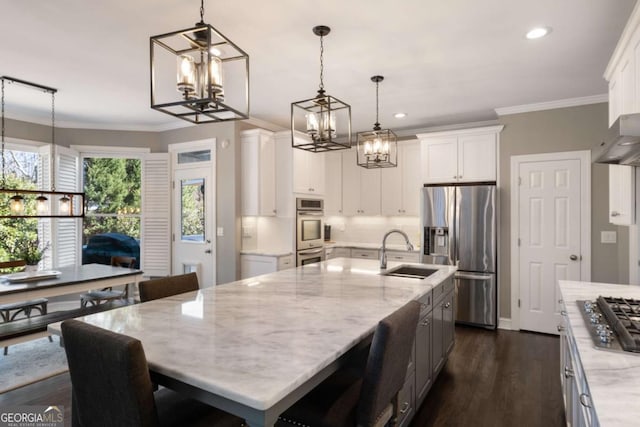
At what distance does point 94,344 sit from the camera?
123 cm

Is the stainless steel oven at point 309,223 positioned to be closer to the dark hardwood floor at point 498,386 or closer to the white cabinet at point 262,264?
the white cabinet at point 262,264

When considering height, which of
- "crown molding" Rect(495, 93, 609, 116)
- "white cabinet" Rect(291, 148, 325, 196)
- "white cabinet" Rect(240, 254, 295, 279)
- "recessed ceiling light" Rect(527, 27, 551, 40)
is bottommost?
"white cabinet" Rect(240, 254, 295, 279)

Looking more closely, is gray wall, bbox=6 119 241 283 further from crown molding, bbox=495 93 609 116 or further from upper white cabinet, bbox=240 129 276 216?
crown molding, bbox=495 93 609 116

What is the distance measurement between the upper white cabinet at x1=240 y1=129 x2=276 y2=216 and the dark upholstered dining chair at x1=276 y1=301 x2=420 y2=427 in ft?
11.5

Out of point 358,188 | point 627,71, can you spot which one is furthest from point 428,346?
point 358,188

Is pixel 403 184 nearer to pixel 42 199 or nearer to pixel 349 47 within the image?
pixel 349 47

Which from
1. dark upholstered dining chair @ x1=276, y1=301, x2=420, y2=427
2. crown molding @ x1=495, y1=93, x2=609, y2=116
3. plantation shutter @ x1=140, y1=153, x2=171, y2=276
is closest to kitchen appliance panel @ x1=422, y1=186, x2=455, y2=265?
crown molding @ x1=495, y1=93, x2=609, y2=116

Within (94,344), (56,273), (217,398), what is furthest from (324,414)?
(56,273)

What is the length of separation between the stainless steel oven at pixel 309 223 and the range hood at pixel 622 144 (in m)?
3.60

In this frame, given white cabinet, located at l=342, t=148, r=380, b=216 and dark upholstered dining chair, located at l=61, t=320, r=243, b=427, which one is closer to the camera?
dark upholstered dining chair, located at l=61, t=320, r=243, b=427

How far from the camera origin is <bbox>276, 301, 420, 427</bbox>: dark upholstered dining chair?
139 cm

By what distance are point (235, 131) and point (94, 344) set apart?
405cm

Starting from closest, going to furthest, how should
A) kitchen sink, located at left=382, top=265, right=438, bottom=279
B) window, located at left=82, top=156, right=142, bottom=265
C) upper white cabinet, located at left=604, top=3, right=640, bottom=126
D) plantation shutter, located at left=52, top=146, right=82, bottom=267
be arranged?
upper white cabinet, located at left=604, top=3, right=640, bottom=126 < kitchen sink, located at left=382, top=265, right=438, bottom=279 < plantation shutter, located at left=52, top=146, right=82, bottom=267 < window, located at left=82, top=156, right=142, bottom=265

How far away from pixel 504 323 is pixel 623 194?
251 centimetres
